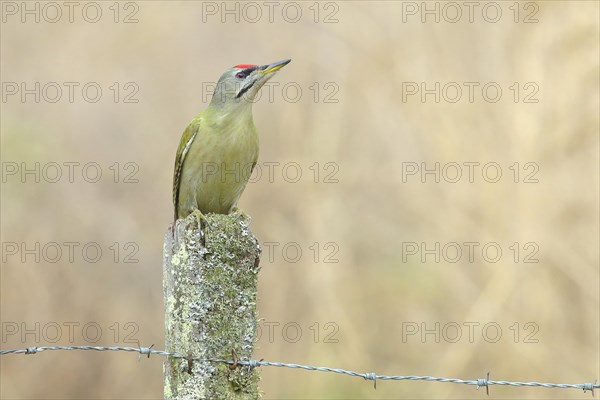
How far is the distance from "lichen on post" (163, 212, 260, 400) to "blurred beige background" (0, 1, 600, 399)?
4.30 m

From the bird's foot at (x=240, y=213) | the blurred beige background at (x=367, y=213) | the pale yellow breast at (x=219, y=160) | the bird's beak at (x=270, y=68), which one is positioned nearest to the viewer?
the bird's foot at (x=240, y=213)

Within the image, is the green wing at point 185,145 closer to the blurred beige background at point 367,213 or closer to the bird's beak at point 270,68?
the bird's beak at point 270,68

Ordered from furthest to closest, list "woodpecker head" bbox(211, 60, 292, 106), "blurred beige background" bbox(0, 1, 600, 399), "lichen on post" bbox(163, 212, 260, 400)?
1. "blurred beige background" bbox(0, 1, 600, 399)
2. "woodpecker head" bbox(211, 60, 292, 106)
3. "lichen on post" bbox(163, 212, 260, 400)

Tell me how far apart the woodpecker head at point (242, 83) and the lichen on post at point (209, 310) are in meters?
2.12

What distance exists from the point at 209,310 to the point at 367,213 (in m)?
5.22

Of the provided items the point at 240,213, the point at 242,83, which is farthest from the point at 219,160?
the point at 242,83

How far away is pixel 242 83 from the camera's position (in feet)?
18.2

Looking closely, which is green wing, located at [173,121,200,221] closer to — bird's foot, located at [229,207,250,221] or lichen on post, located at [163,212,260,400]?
bird's foot, located at [229,207,250,221]

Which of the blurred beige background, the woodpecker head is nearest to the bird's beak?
the woodpecker head

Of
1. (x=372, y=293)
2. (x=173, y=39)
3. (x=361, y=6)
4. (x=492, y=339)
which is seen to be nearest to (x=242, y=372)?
(x=492, y=339)

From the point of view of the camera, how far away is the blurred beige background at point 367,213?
7.36 m

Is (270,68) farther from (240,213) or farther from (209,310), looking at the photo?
(209,310)

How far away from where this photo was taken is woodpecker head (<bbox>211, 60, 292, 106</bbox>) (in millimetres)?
5457

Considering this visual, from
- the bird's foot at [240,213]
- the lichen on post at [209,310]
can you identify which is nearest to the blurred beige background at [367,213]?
the bird's foot at [240,213]
